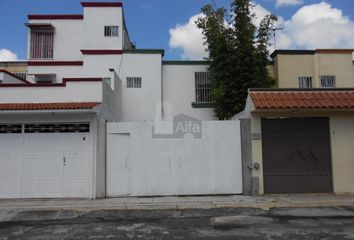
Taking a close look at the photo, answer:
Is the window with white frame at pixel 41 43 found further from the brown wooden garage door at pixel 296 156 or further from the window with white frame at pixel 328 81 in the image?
the window with white frame at pixel 328 81

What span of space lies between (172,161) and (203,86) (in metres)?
8.59

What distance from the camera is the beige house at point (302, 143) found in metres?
12.2

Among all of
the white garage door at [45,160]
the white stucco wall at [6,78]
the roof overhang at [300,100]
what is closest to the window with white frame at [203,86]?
the roof overhang at [300,100]

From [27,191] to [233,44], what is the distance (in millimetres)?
12844

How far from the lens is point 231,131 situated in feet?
40.8

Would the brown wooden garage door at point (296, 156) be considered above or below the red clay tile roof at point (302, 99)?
below

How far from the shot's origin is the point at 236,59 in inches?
737

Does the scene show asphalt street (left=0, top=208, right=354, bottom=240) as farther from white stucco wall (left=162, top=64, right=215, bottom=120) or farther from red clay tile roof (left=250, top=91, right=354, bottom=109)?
white stucco wall (left=162, top=64, right=215, bottom=120)

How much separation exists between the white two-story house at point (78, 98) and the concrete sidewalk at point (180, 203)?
876mm

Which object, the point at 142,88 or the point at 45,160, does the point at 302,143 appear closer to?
the point at 45,160

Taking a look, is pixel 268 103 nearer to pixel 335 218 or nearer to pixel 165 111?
pixel 335 218

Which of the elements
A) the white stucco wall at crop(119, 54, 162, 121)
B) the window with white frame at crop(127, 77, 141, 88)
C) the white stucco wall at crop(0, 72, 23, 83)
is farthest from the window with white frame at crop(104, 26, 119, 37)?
the white stucco wall at crop(0, 72, 23, 83)

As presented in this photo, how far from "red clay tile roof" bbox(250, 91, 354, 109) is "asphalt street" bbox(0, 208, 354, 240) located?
3559mm

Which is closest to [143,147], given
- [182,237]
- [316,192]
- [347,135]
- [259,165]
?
[259,165]
